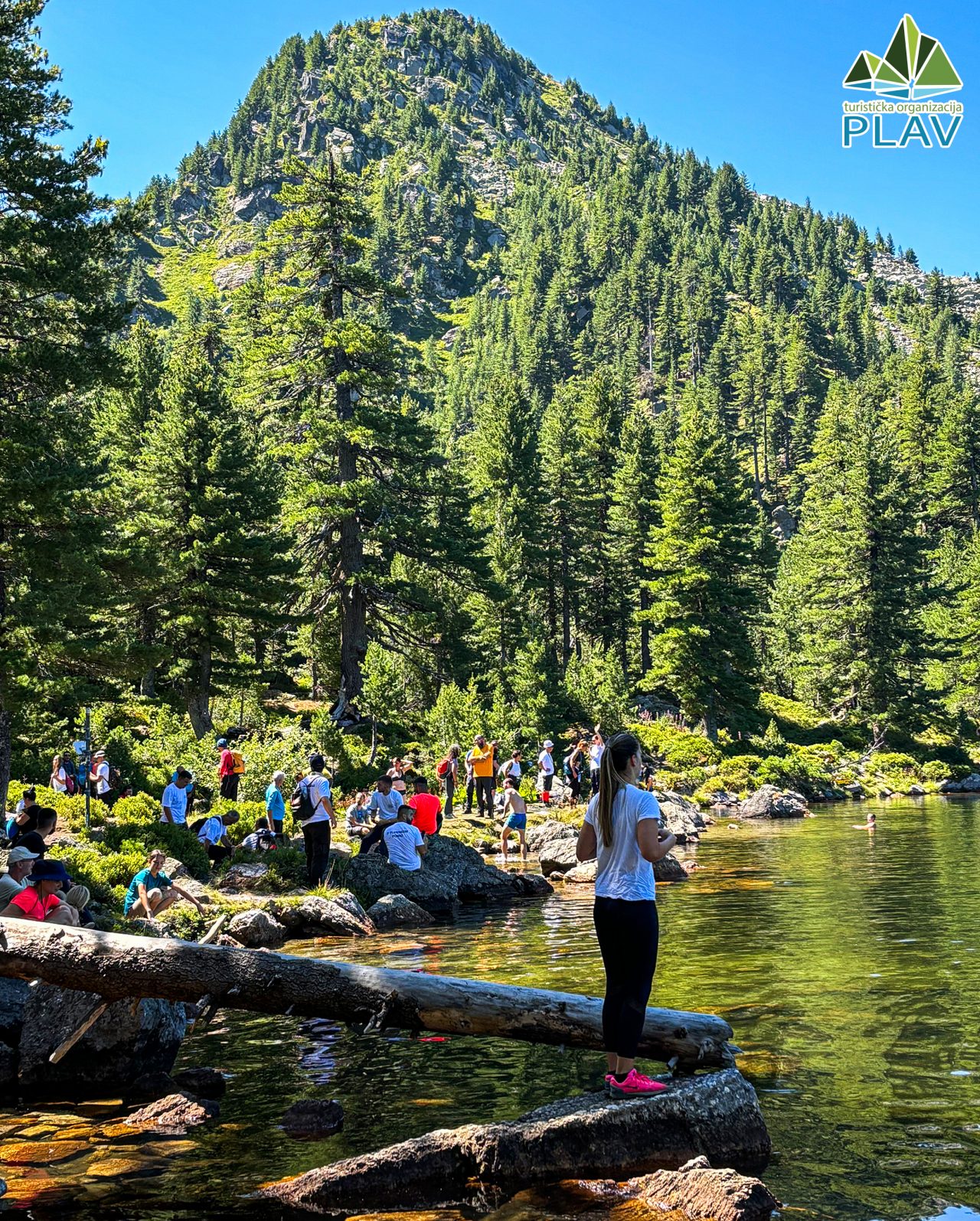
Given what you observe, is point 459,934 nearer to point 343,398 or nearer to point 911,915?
point 911,915

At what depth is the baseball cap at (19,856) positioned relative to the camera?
9.62 m

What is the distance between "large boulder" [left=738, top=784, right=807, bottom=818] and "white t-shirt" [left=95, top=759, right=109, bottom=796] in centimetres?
2258

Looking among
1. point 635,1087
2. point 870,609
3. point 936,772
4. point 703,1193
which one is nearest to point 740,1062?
point 635,1087

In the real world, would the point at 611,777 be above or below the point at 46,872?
above

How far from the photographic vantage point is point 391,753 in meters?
33.2

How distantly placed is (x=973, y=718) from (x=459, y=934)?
170 ft

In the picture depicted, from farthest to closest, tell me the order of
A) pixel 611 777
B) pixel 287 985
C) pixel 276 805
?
pixel 276 805
pixel 287 985
pixel 611 777

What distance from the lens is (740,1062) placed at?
7.93 m

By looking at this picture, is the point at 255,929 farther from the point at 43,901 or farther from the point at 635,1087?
the point at 635,1087

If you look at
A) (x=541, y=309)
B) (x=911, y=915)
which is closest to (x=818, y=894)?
(x=911, y=915)

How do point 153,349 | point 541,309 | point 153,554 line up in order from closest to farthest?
point 153,554, point 153,349, point 541,309

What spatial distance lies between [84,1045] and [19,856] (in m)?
2.30

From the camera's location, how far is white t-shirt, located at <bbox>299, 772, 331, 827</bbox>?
54.4 ft

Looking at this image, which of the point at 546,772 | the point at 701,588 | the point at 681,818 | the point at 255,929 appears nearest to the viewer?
the point at 255,929
